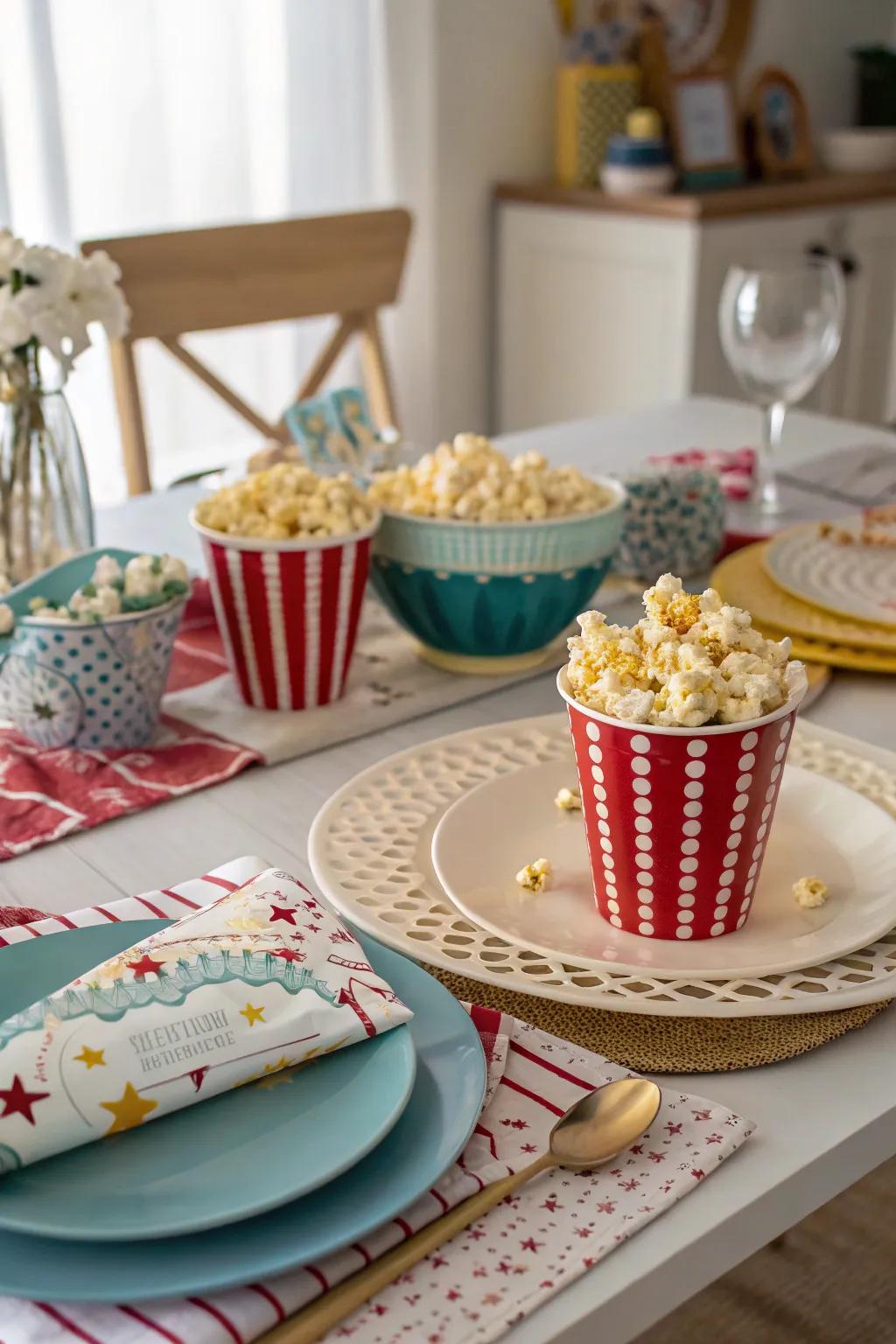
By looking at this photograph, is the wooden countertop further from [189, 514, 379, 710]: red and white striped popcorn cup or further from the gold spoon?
the gold spoon

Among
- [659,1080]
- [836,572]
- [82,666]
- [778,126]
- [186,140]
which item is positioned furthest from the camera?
[778,126]

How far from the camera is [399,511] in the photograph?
37.6 inches

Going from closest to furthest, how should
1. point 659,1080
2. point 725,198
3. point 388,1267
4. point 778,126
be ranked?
point 388,1267
point 659,1080
point 725,198
point 778,126

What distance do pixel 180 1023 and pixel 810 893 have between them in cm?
30

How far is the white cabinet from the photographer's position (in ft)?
9.43

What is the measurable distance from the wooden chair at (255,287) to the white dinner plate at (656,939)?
112 cm

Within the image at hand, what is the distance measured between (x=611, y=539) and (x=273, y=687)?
0.25m

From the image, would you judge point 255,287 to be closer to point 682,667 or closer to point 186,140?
point 186,140

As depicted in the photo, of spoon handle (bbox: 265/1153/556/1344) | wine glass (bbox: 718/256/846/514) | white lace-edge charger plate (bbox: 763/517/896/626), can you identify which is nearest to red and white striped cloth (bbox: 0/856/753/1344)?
spoon handle (bbox: 265/1153/556/1344)

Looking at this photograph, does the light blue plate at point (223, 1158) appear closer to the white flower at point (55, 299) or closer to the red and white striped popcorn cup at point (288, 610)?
the red and white striped popcorn cup at point (288, 610)

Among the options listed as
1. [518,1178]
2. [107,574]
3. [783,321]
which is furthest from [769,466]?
[518,1178]

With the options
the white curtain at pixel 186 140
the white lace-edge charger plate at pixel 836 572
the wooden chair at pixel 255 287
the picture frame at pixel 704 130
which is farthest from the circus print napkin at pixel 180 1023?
the picture frame at pixel 704 130

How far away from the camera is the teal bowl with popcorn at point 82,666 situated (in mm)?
841

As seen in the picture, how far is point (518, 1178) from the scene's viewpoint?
1.62 feet
